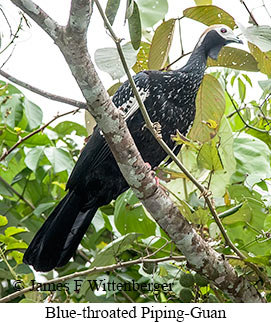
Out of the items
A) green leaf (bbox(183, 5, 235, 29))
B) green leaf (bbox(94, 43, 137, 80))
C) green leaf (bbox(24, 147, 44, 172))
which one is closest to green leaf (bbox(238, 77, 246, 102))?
green leaf (bbox(183, 5, 235, 29))

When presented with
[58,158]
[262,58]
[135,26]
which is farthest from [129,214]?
[135,26]

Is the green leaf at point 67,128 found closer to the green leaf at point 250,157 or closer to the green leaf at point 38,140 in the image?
the green leaf at point 38,140

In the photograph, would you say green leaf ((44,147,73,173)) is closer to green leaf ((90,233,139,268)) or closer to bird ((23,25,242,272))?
bird ((23,25,242,272))

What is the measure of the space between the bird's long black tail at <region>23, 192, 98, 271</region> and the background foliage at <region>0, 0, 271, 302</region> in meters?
0.06

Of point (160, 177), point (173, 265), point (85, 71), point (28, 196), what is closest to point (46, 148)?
point (28, 196)

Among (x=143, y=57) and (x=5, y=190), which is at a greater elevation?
(x=143, y=57)

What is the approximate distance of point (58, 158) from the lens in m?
1.91

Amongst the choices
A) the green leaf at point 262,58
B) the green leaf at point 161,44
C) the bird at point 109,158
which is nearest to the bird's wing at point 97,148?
the bird at point 109,158

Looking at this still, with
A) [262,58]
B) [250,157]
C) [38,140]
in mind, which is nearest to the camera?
[262,58]

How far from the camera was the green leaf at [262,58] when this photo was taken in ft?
5.53

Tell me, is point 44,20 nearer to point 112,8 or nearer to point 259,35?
point 112,8

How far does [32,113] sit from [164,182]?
567 mm

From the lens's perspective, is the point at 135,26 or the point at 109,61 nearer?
the point at 135,26

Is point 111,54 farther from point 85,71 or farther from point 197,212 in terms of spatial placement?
point 197,212
